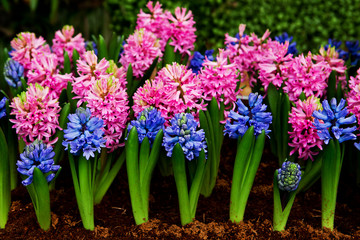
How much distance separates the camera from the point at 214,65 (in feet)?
6.06

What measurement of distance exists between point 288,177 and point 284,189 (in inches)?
Answer: 2.3

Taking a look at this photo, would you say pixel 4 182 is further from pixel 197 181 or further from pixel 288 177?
pixel 288 177

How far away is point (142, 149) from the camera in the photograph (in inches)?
63.8

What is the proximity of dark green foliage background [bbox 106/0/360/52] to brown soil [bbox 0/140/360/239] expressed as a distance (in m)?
3.05

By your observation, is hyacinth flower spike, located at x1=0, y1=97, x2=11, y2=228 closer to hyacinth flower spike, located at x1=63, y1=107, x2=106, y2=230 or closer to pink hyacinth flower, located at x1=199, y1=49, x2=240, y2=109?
hyacinth flower spike, located at x1=63, y1=107, x2=106, y2=230

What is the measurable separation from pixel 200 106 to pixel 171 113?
0.12 meters

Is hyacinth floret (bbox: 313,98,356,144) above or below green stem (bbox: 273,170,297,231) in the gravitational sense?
above

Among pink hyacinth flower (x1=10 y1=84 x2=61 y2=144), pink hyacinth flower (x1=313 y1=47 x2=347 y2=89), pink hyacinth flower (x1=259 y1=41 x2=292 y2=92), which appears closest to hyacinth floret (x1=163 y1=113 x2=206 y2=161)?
pink hyacinth flower (x1=10 y1=84 x2=61 y2=144)

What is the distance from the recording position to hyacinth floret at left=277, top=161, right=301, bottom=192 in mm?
1547

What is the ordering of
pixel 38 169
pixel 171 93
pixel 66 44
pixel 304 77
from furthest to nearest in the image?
pixel 66 44, pixel 304 77, pixel 171 93, pixel 38 169

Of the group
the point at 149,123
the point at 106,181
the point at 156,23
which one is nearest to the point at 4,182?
the point at 106,181

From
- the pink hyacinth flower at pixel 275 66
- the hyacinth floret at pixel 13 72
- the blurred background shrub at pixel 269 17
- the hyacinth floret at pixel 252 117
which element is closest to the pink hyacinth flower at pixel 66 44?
the hyacinth floret at pixel 13 72

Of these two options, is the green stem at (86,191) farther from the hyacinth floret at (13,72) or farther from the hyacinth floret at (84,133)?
the hyacinth floret at (13,72)

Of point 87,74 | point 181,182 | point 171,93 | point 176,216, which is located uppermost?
point 87,74
